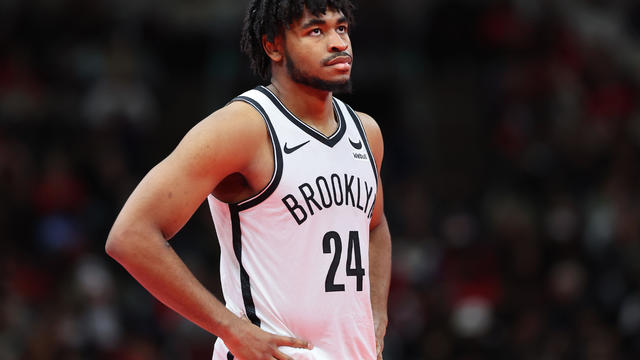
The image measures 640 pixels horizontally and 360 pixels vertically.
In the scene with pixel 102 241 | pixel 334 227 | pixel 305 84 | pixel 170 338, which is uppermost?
pixel 305 84

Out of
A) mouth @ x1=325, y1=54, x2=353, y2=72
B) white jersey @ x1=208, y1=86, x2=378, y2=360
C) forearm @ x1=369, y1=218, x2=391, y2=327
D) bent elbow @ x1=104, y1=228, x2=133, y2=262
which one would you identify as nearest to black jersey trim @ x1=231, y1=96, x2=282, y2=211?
white jersey @ x1=208, y1=86, x2=378, y2=360

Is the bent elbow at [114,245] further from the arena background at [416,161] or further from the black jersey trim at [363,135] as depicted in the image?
the arena background at [416,161]

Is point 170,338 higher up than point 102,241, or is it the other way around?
point 102,241

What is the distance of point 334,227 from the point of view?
4309 millimetres

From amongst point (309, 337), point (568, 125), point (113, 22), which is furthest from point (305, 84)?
point (113, 22)

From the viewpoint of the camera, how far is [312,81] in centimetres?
436

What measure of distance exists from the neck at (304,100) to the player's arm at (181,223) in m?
0.38

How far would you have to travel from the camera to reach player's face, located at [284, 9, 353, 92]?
14.2 ft

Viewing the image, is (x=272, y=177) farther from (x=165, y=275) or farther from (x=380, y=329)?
(x=380, y=329)

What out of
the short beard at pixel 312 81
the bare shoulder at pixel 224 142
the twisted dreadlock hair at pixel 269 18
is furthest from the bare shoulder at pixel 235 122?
the twisted dreadlock hair at pixel 269 18

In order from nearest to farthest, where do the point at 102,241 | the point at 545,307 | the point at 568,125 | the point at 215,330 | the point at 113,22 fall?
the point at 215,330 < the point at 545,307 < the point at 102,241 < the point at 568,125 < the point at 113,22

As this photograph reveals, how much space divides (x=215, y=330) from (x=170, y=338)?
662 centimetres

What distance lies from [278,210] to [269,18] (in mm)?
831

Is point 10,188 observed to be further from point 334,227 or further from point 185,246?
point 334,227
